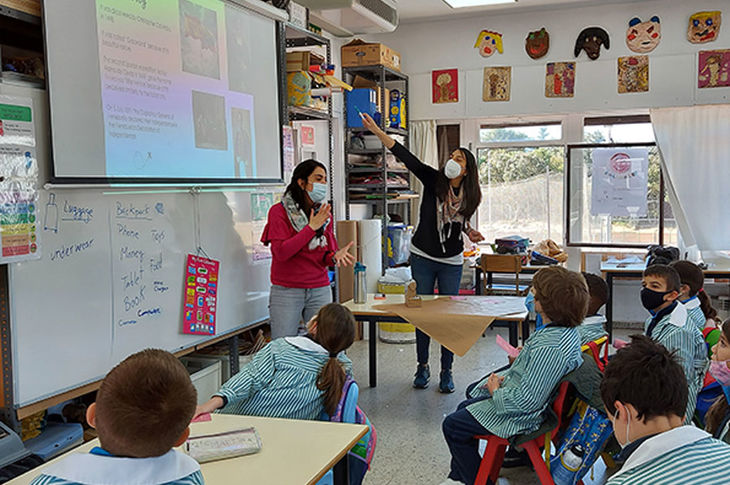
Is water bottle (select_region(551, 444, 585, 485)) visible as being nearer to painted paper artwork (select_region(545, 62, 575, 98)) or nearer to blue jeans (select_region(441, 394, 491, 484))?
blue jeans (select_region(441, 394, 491, 484))

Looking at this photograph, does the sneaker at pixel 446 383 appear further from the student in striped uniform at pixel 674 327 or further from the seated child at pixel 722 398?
the seated child at pixel 722 398

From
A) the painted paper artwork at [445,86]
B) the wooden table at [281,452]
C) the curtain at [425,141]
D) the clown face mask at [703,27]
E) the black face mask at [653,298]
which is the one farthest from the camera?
the curtain at [425,141]

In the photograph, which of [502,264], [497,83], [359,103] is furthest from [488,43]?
[502,264]

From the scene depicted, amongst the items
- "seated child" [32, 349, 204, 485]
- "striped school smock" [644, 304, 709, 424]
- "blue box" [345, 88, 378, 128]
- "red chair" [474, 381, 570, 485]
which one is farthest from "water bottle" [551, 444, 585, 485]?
"blue box" [345, 88, 378, 128]

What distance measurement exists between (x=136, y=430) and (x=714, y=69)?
6225mm

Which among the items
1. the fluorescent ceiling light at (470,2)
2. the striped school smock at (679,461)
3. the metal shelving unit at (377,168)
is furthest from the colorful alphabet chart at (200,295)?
the fluorescent ceiling light at (470,2)

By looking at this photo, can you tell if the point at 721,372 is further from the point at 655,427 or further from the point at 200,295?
the point at 200,295

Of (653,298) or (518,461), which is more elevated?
(653,298)

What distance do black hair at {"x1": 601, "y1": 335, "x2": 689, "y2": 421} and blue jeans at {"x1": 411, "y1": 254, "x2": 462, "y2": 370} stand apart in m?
2.66

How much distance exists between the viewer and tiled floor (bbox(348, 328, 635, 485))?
312 centimetres

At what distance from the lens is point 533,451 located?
8.27 ft

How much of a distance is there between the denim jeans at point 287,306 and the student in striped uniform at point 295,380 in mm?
1439

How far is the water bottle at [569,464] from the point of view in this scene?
2355mm

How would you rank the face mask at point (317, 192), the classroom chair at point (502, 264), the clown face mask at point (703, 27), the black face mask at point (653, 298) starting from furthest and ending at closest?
1. the clown face mask at point (703, 27)
2. the classroom chair at point (502, 264)
3. the face mask at point (317, 192)
4. the black face mask at point (653, 298)
